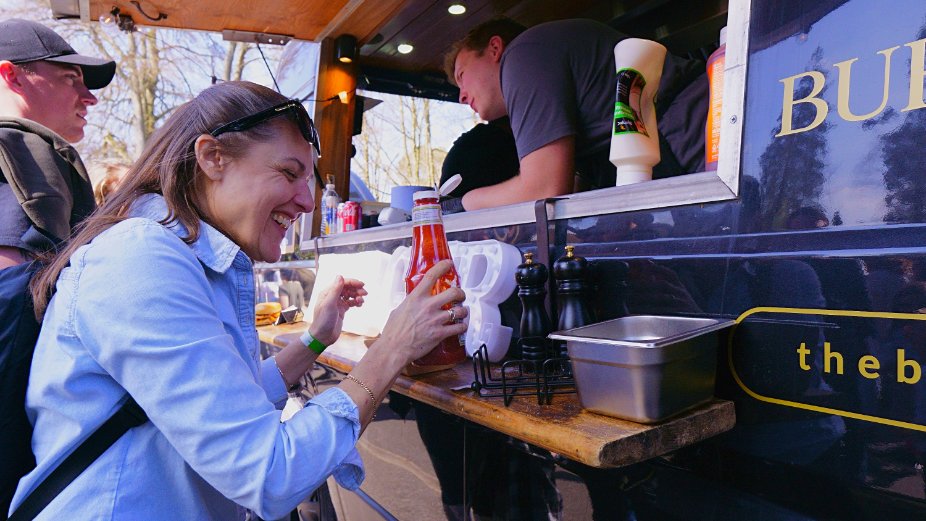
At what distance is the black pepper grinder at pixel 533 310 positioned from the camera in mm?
1339

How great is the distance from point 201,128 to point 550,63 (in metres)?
1.03

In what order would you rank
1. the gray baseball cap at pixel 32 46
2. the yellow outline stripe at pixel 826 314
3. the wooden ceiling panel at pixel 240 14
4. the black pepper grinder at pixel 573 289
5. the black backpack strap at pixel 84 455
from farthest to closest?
1. the wooden ceiling panel at pixel 240 14
2. the gray baseball cap at pixel 32 46
3. the black pepper grinder at pixel 573 289
4. the black backpack strap at pixel 84 455
5. the yellow outline stripe at pixel 826 314

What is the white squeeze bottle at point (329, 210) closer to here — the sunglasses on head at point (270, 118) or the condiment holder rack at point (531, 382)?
the sunglasses on head at point (270, 118)

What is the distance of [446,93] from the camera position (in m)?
4.11

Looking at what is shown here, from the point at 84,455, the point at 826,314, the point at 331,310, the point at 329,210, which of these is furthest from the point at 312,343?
the point at 329,210

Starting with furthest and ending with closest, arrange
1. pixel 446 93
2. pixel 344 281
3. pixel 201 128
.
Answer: pixel 446 93 < pixel 344 281 < pixel 201 128

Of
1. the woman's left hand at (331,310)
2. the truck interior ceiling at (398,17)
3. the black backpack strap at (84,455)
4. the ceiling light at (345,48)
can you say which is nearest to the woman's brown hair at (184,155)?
the black backpack strap at (84,455)

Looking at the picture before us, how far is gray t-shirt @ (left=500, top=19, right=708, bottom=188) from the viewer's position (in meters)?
1.69

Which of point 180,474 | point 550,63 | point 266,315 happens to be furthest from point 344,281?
point 266,315

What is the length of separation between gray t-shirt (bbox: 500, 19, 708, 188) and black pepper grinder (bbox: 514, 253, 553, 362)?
1.66ft

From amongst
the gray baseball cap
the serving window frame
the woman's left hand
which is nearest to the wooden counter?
the serving window frame

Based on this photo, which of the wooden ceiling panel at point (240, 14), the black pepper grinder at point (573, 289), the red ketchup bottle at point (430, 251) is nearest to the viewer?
the black pepper grinder at point (573, 289)

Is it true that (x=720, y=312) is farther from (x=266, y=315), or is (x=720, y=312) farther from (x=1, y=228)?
(x=266, y=315)

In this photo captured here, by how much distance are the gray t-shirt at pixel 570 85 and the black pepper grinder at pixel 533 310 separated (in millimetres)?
506
